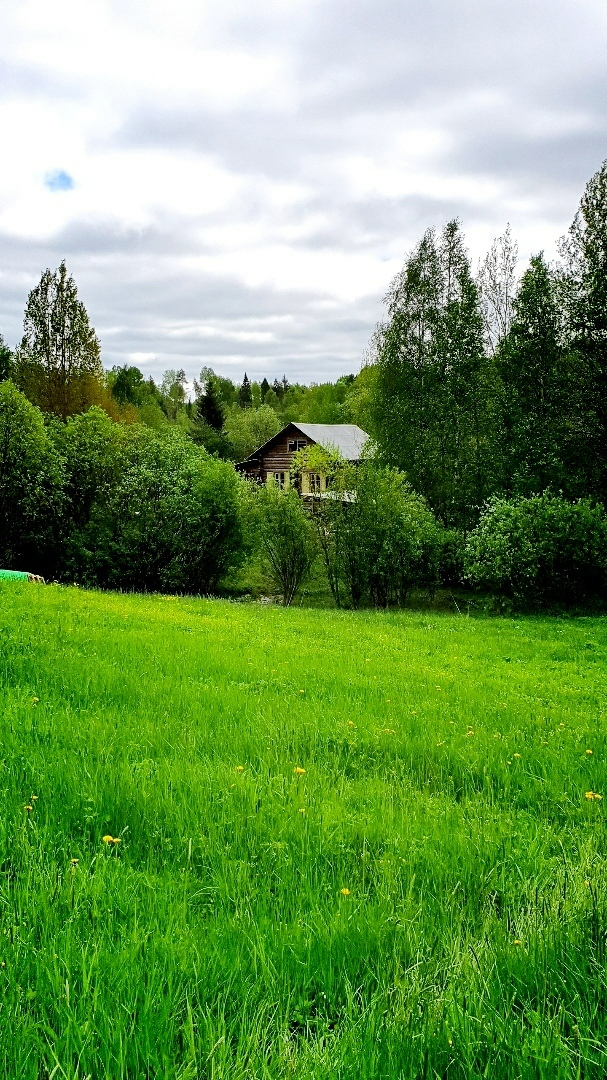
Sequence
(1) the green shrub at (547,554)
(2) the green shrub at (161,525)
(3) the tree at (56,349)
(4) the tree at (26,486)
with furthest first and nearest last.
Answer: (3) the tree at (56,349), (2) the green shrub at (161,525), (4) the tree at (26,486), (1) the green shrub at (547,554)

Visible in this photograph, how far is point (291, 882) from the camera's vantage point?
11.0ft

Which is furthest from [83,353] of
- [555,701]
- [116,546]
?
[555,701]

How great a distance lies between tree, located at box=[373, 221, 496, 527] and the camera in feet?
98.2

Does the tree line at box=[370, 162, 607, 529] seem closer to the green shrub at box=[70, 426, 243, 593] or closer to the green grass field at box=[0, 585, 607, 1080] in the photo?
the green shrub at box=[70, 426, 243, 593]

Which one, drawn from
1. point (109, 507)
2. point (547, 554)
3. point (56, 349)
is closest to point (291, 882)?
point (547, 554)

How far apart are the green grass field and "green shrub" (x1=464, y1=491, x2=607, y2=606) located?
47.2ft

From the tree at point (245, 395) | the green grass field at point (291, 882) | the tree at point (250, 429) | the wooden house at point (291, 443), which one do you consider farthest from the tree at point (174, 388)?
the green grass field at point (291, 882)

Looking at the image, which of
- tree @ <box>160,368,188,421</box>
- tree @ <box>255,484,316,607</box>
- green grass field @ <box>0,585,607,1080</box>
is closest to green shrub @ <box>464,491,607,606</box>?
tree @ <box>255,484,316,607</box>

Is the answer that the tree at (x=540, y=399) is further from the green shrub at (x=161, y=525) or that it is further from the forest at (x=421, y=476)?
the green shrub at (x=161, y=525)

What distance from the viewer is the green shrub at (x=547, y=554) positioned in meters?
20.9

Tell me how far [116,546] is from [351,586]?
1017cm

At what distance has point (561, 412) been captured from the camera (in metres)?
26.5

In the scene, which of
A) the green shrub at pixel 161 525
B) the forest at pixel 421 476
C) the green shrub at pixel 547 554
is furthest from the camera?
the green shrub at pixel 161 525

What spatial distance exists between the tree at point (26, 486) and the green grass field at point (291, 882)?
22.2m
